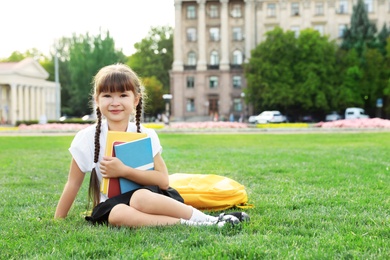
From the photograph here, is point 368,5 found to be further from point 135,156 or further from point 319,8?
point 135,156

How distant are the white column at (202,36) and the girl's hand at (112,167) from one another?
66180mm

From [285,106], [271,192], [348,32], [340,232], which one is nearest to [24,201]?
[271,192]

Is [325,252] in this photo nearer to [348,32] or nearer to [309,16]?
[348,32]

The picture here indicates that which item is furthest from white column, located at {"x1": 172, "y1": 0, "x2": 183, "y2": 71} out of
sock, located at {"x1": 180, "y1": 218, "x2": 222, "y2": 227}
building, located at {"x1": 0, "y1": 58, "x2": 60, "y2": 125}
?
sock, located at {"x1": 180, "y1": 218, "x2": 222, "y2": 227}

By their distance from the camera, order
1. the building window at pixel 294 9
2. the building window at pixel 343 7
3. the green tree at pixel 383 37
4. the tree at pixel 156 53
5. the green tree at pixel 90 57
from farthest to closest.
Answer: the tree at pixel 156 53
the building window at pixel 294 9
the building window at pixel 343 7
the green tree at pixel 90 57
the green tree at pixel 383 37

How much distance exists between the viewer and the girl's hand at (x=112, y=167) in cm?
521

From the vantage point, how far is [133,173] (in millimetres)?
5281

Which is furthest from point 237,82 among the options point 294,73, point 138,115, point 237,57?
point 138,115

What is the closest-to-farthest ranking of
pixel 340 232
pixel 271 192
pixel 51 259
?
pixel 51 259, pixel 340 232, pixel 271 192

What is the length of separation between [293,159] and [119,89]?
9262 mm

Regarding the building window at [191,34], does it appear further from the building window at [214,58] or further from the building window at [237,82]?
the building window at [237,82]

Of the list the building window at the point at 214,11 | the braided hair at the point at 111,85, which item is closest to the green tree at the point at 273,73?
the building window at the point at 214,11

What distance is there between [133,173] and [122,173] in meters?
0.10

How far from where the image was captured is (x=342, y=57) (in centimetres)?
6288
